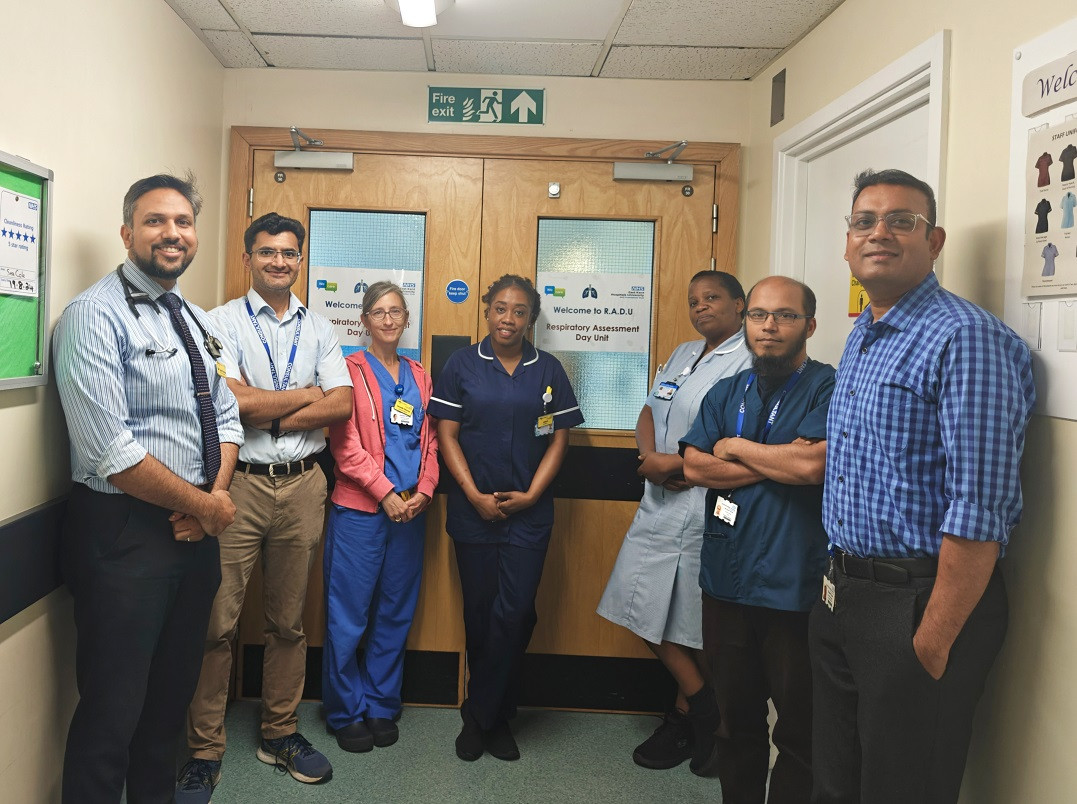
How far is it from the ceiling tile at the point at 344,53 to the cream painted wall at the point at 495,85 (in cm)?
6

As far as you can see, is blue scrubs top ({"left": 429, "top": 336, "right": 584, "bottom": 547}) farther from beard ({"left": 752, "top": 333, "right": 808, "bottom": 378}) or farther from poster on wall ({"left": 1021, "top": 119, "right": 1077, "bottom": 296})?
poster on wall ({"left": 1021, "top": 119, "right": 1077, "bottom": 296})

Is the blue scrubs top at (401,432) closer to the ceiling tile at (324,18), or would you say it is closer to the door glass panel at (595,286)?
the door glass panel at (595,286)

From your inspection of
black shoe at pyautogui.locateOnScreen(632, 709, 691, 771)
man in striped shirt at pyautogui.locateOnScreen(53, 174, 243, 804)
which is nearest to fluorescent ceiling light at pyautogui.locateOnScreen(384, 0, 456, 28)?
man in striped shirt at pyautogui.locateOnScreen(53, 174, 243, 804)

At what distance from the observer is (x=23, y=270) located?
5.90 ft

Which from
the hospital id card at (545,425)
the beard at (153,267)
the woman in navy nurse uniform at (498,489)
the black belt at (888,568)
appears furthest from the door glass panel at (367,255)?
the black belt at (888,568)

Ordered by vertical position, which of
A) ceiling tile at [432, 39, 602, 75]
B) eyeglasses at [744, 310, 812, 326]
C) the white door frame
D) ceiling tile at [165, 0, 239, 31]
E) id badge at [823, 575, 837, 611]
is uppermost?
ceiling tile at [432, 39, 602, 75]

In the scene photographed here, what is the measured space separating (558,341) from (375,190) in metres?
1.00

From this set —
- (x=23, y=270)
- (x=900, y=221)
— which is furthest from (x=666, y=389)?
(x=23, y=270)

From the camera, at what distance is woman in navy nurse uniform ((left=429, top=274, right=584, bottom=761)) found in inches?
111

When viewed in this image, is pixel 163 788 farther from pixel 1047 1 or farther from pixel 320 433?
pixel 1047 1

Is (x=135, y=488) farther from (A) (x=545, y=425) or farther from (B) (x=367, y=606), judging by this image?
(A) (x=545, y=425)

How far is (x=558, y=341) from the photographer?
3.27 m

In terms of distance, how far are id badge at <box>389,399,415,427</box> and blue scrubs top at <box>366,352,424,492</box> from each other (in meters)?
0.01

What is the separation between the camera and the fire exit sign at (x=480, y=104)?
10.6 ft
